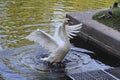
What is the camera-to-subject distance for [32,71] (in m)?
8.05

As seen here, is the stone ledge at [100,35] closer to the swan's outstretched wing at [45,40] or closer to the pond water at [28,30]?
the pond water at [28,30]

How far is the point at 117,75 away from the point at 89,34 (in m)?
2.69

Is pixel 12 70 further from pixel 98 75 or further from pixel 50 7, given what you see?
pixel 50 7

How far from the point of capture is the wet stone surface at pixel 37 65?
787 cm

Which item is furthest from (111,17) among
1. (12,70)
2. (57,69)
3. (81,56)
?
(12,70)

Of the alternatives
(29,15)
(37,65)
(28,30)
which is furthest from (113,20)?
(29,15)

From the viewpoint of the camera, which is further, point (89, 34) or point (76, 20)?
point (76, 20)

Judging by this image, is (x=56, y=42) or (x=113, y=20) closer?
(x=56, y=42)

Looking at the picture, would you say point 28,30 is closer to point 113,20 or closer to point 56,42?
point 113,20

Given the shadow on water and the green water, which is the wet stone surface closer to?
the shadow on water

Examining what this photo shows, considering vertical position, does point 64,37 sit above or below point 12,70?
above

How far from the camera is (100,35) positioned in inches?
393

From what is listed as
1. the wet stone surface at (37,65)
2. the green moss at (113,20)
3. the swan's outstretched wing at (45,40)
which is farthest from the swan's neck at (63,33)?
the green moss at (113,20)

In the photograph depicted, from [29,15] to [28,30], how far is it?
182cm
